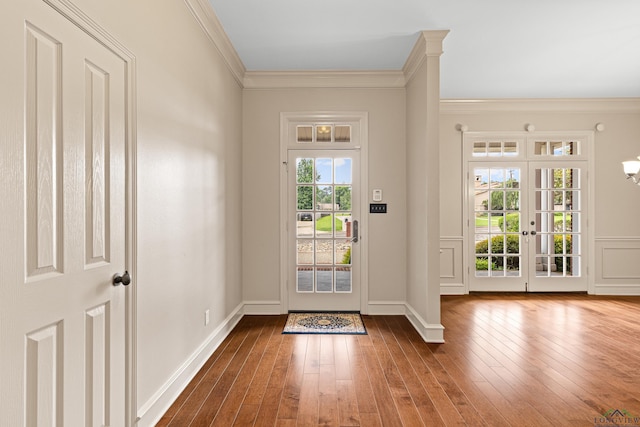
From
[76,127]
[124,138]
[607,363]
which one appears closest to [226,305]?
[124,138]

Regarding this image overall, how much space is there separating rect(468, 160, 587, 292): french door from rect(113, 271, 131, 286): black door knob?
4.85 m

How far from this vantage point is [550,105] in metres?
5.36

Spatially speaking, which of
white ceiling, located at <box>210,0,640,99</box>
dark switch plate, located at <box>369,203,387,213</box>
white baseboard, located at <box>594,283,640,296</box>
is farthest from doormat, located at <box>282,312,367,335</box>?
white baseboard, located at <box>594,283,640,296</box>

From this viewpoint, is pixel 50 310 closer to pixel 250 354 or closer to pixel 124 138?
pixel 124 138

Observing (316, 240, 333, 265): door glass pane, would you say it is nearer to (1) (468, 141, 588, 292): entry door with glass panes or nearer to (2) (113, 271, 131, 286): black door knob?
(1) (468, 141, 588, 292): entry door with glass panes

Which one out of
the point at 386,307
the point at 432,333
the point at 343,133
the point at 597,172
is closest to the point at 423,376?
the point at 432,333

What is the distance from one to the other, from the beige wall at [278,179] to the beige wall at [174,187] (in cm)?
77

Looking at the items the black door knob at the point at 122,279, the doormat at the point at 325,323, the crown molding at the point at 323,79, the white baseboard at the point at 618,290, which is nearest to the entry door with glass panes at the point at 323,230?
the doormat at the point at 325,323

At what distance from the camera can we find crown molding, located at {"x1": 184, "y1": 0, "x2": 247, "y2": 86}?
271cm

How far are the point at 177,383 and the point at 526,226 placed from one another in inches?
201

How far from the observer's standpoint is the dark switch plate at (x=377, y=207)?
429 centimetres

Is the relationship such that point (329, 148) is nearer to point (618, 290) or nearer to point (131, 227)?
point (131, 227)

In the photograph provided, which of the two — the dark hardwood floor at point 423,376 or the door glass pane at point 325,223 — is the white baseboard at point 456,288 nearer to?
the dark hardwood floor at point 423,376

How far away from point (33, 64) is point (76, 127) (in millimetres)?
266
